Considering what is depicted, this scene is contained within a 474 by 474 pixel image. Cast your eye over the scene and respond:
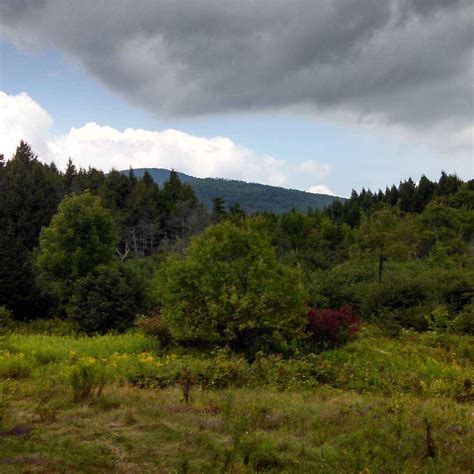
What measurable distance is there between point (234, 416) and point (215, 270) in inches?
257

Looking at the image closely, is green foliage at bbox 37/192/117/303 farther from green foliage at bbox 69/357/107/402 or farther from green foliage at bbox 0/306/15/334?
green foliage at bbox 69/357/107/402

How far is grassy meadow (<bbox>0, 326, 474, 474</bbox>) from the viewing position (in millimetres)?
5426

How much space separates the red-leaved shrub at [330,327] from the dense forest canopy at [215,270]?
537mm

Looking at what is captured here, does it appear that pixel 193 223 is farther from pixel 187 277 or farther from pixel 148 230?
pixel 187 277

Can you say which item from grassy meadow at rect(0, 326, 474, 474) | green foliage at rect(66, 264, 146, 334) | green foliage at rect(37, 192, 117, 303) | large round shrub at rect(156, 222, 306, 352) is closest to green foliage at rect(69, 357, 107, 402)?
grassy meadow at rect(0, 326, 474, 474)

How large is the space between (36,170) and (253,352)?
3790cm

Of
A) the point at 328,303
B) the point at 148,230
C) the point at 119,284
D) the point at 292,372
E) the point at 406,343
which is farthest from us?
the point at 148,230

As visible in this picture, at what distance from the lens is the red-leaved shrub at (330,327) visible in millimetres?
13883

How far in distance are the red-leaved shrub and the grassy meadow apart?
1.29 metres

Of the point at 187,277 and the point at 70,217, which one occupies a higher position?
the point at 70,217

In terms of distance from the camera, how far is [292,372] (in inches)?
416

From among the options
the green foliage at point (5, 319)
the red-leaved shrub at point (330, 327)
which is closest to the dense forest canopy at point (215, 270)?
the red-leaved shrub at point (330, 327)

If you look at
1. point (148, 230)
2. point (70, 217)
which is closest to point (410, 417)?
point (70, 217)

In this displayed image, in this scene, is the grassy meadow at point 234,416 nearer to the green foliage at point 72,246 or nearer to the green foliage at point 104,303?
the green foliage at point 104,303
